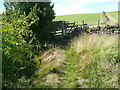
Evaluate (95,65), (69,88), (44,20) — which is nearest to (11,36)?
Result: (69,88)

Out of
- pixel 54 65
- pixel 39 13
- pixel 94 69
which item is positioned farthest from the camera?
pixel 39 13

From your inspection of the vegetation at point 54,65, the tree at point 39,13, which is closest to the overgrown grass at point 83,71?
the vegetation at point 54,65

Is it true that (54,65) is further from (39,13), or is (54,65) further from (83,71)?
(39,13)

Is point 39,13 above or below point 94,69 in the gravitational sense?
above

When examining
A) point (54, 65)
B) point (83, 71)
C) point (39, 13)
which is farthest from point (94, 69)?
point (39, 13)

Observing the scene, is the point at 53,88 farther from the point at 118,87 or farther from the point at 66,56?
the point at 66,56

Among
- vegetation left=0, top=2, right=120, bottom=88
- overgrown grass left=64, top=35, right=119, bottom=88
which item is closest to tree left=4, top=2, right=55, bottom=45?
vegetation left=0, top=2, right=120, bottom=88

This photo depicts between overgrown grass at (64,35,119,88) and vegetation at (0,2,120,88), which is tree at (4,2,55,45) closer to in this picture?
vegetation at (0,2,120,88)

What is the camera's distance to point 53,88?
4609 mm

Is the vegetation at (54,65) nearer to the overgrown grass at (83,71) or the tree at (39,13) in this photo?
the overgrown grass at (83,71)

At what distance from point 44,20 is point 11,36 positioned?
5961 mm

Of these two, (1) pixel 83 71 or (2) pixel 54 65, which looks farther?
(2) pixel 54 65

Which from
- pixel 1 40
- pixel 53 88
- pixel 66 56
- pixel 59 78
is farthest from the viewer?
pixel 66 56

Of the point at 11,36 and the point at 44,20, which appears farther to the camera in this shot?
the point at 44,20
